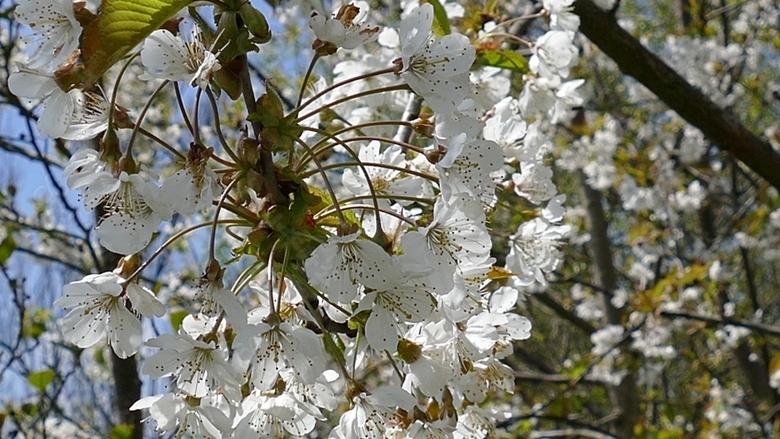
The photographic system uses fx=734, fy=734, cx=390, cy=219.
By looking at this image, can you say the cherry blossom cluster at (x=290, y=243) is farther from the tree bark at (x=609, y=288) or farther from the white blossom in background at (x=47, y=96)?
the tree bark at (x=609, y=288)

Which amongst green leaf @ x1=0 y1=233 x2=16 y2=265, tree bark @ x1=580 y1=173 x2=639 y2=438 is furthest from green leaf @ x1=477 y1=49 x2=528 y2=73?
tree bark @ x1=580 y1=173 x2=639 y2=438

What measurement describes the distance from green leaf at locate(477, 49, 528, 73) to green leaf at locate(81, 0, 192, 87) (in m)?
1.04

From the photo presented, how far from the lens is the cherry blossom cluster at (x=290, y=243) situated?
1.08 metres

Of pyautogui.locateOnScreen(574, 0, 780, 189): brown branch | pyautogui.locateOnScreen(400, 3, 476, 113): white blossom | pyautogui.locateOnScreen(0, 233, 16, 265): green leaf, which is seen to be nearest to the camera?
pyautogui.locateOnScreen(400, 3, 476, 113): white blossom

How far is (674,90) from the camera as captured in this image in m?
2.15

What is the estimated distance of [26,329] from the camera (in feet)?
12.4

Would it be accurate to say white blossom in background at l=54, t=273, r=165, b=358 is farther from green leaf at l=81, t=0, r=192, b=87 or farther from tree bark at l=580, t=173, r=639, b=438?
tree bark at l=580, t=173, r=639, b=438

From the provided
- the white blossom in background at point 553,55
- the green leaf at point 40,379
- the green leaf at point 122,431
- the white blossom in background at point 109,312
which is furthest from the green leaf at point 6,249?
the white blossom in background at point 553,55

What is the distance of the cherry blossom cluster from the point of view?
1.08 metres

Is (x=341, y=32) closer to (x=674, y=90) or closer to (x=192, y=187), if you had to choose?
(x=192, y=187)

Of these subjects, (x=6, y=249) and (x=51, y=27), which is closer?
(x=51, y=27)

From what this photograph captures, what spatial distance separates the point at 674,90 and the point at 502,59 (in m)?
0.60

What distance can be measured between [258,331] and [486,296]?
0.45 meters

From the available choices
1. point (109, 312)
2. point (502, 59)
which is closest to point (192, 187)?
point (109, 312)
